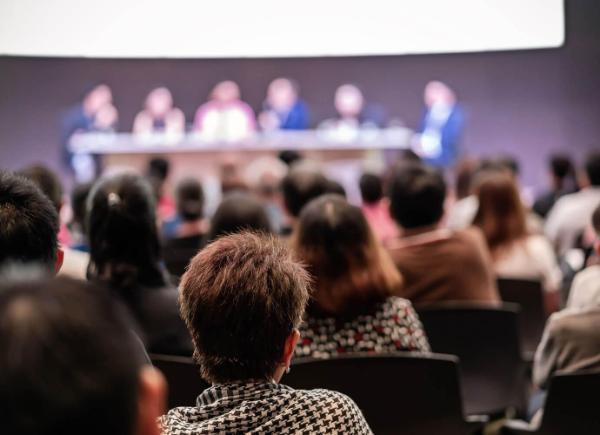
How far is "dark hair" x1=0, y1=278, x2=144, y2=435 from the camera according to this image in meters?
0.68

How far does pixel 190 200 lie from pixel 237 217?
156 centimetres

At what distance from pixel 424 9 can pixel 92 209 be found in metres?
1.21

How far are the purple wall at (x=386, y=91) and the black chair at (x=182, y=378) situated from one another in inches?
402

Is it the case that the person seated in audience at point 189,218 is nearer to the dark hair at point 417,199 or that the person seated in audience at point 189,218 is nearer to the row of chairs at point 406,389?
the dark hair at point 417,199

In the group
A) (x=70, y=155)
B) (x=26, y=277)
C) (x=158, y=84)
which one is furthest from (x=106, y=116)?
(x=26, y=277)

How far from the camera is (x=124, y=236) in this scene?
244cm

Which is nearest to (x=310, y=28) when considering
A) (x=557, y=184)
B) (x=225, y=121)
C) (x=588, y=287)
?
(x=588, y=287)

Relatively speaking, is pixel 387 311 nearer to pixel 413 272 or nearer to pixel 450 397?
pixel 450 397

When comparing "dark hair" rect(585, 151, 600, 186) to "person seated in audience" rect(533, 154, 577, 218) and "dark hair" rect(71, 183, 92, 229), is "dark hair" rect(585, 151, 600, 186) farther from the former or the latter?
"dark hair" rect(71, 183, 92, 229)

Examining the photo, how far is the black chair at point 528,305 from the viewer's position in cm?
324

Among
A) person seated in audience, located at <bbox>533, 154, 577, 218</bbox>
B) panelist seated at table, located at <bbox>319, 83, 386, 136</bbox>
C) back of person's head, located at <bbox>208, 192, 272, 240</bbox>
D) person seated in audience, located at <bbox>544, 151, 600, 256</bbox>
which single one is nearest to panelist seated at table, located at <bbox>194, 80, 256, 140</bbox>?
panelist seated at table, located at <bbox>319, 83, 386, 136</bbox>

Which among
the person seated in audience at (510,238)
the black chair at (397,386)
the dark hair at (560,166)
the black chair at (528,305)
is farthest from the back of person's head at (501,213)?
the dark hair at (560,166)

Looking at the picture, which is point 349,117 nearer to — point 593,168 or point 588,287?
point 593,168

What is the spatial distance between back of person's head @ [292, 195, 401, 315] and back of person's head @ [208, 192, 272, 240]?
0.48 meters
